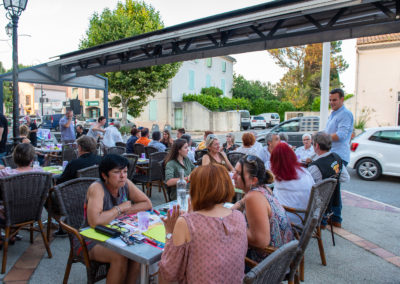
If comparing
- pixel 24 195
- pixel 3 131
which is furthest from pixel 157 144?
pixel 24 195

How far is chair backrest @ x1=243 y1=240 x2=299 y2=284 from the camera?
50.6 inches

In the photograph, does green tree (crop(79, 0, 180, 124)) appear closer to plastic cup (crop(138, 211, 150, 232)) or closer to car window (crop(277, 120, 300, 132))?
car window (crop(277, 120, 300, 132))

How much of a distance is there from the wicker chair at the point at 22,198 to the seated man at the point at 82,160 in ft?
1.48

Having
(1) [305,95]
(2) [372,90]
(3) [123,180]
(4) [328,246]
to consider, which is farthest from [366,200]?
(1) [305,95]

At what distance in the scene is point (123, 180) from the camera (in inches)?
104

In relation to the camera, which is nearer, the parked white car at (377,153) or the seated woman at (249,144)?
the seated woman at (249,144)

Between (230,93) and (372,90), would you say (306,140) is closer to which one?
(372,90)

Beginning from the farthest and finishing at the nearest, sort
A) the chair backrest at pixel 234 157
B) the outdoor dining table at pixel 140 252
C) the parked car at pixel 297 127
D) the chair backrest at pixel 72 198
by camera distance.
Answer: the parked car at pixel 297 127 → the chair backrest at pixel 234 157 → the chair backrest at pixel 72 198 → the outdoor dining table at pixel 140 252

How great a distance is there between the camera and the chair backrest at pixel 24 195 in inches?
119

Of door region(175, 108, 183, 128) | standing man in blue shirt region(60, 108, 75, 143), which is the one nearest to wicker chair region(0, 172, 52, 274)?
standing man in blue shirt region(60, 108, 75, 143)

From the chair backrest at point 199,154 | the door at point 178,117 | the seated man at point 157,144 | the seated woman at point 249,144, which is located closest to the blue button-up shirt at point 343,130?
the seated woman at point 249,144

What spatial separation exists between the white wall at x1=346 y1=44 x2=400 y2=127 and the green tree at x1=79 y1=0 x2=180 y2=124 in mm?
10761

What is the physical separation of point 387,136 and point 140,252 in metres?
7.54

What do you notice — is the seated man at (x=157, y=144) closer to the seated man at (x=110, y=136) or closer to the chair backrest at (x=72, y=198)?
the seated man at (x=110, y=136)
